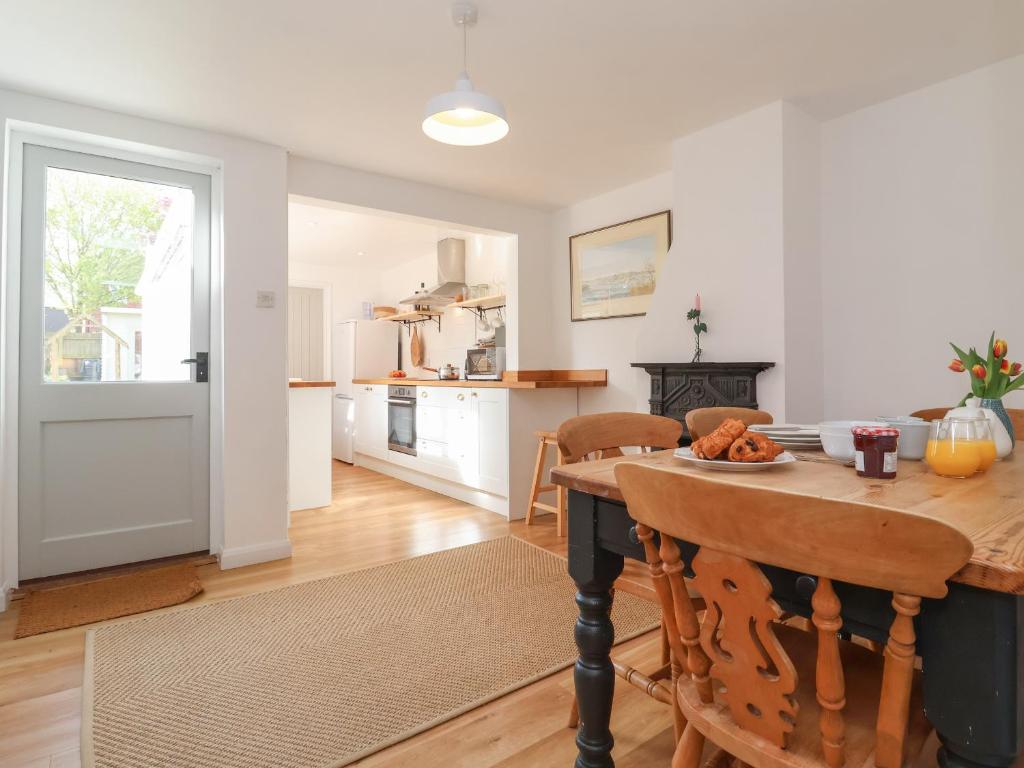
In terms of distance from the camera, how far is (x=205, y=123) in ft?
9.84

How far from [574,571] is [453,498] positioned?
3.49 meters

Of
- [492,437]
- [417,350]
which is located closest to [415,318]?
[417,350]

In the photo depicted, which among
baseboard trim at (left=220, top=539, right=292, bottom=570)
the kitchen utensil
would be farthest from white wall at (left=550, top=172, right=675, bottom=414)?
the kitchen utensil

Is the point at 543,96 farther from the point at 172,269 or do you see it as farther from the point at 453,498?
the point at 453,498

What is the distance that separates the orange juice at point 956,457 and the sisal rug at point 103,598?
9.56 feet

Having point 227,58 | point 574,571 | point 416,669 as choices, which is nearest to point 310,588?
point 416,669

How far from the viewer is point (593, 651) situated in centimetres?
129

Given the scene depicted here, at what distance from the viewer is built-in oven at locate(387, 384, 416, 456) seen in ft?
17.1

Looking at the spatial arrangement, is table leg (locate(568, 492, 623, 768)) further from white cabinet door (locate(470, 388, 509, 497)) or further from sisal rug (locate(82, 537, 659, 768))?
white cabinet door (locate(470, 388, 509, 497))

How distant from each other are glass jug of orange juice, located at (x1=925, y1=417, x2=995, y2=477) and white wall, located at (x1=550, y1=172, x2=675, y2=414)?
2.37 m

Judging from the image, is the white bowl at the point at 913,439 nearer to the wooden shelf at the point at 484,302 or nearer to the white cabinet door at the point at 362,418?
the wooden shelf at the point at 484,302

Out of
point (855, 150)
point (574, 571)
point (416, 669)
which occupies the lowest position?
point (416, 669)

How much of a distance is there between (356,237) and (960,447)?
18.4 ft

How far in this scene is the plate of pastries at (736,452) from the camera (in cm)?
116
